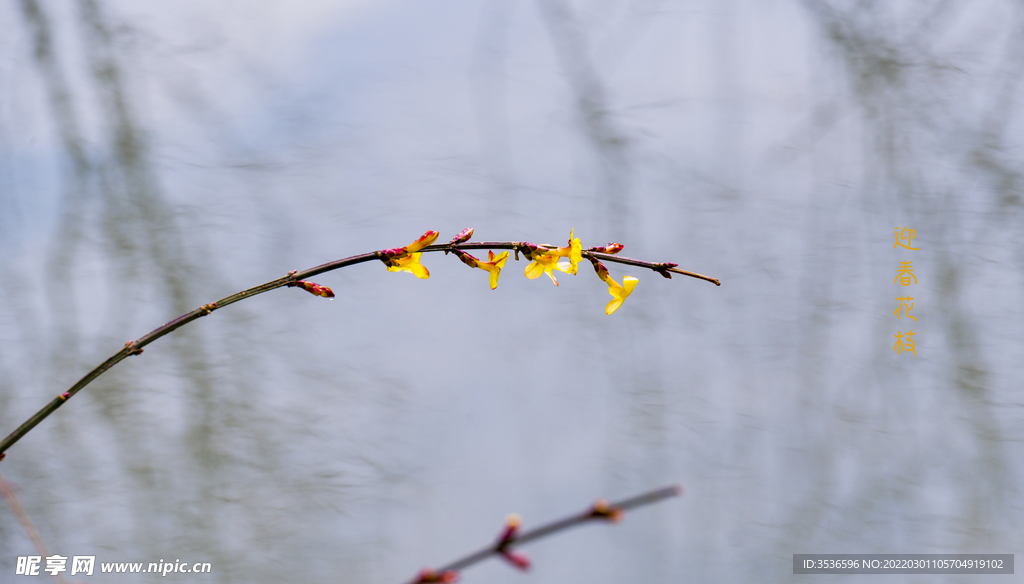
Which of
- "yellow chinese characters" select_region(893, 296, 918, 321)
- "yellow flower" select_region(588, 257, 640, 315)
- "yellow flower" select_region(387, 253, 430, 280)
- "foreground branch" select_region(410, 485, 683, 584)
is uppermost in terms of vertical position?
"yellow flower" select_region(387, 253, 430, 280)

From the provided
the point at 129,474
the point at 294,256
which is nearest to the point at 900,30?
the point at 294,256

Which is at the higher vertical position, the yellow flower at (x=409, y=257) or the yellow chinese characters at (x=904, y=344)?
the yellow flower at (x=409, y=257)

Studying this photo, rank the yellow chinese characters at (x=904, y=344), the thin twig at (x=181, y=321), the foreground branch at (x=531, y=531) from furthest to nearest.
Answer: the yellow chinese characters at (x=904, y=344)
the thin twig at (x=181, y=321)
the foreground branch at (x=531, y=531)

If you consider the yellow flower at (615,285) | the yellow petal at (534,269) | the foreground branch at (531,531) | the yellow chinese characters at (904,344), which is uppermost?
the yellow petal at (534,269)

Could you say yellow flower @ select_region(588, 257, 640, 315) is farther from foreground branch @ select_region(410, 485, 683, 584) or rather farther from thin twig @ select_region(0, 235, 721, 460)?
foreground branch @ select_region(410, 485, 683, 584)

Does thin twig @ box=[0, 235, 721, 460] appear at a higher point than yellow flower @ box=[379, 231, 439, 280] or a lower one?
lower

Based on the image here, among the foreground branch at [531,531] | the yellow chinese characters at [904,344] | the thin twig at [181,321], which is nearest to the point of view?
the foreground branch at [531,531]

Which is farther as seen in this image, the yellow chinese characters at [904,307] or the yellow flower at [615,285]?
the yellow chinese characters at [904,307]

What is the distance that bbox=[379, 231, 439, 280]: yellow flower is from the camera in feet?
1.02

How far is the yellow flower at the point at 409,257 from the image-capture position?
31 cm

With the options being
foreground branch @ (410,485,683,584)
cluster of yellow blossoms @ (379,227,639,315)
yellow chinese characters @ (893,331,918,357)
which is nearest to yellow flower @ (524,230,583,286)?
cluster of yellow blossoms @ (379,227,639,315)

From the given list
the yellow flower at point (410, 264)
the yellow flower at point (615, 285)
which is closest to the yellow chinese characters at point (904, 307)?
the yellow flower at point (615, 285)

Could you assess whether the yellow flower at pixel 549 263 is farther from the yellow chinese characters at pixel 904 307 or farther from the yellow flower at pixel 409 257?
the yellow chinese characters at pixel 904 307

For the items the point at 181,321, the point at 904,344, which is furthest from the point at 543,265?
the point at 904,344
